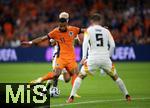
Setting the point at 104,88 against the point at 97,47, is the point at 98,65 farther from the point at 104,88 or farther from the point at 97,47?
the point at 104,88

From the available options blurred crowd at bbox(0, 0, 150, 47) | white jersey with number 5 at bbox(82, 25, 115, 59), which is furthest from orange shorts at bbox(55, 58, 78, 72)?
blurred crowd at bbox(0, 0, 150, 47)

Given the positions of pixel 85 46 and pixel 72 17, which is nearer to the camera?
pixel 85 46

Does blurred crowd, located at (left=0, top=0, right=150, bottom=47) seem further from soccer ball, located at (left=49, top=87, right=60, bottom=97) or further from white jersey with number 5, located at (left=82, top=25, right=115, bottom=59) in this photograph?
white jersey with number 5, located at (left=82, top=25, right=115, bottom=59)

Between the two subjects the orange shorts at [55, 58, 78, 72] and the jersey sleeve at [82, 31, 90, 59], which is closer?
the jersey sleeve at [82, 31, 90, 59]

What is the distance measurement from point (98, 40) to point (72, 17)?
1944 centimetres

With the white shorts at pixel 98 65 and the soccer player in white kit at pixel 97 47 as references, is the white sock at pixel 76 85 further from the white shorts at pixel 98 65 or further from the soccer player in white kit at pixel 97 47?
the white shorts at pixel 98 65

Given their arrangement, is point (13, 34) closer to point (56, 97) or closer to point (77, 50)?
point (77, 50)

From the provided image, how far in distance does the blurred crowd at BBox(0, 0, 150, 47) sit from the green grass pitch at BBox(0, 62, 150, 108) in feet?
8.76

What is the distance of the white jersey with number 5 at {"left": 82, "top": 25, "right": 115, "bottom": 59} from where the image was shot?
14.6 m

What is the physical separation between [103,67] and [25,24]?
20350 millimetres

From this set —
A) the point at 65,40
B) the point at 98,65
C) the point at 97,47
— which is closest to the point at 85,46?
the point at 97,47

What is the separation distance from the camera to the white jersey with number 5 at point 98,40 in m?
14.6

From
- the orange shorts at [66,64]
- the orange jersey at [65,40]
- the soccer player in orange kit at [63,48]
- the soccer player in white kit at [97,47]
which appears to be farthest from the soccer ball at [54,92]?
the soccer player in white kit at [97,47]

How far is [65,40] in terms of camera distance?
1584cm
